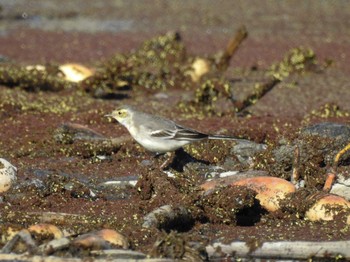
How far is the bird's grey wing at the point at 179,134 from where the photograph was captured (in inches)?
Answer: 308

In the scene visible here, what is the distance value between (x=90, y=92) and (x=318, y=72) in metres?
3.35

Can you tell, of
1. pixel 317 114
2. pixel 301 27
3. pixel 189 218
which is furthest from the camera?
pixel 301 27

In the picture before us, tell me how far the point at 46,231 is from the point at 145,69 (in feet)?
23.9

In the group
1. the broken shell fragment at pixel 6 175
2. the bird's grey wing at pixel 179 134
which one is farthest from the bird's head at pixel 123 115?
the broken shell fragment at pixel 6 175

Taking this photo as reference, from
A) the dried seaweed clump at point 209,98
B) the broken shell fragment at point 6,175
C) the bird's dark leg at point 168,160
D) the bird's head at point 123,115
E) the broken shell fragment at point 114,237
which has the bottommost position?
the dried seaweed clump at point 209,98

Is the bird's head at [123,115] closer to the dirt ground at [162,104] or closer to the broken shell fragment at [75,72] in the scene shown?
the dirt ground at [162,104]

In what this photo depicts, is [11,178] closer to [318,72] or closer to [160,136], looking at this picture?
[160,136]

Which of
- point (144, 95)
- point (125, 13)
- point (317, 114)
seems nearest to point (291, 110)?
point (317, 114)

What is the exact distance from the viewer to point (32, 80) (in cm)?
1120

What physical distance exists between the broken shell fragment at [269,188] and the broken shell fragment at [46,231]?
161cm

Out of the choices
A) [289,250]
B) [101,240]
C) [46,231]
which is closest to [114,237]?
[101,240]

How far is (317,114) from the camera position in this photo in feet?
33.0

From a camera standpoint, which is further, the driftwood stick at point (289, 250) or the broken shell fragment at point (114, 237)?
the driftwood stick at point (289, 250)

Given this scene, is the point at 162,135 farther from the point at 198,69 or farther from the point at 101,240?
the point at 198,69
